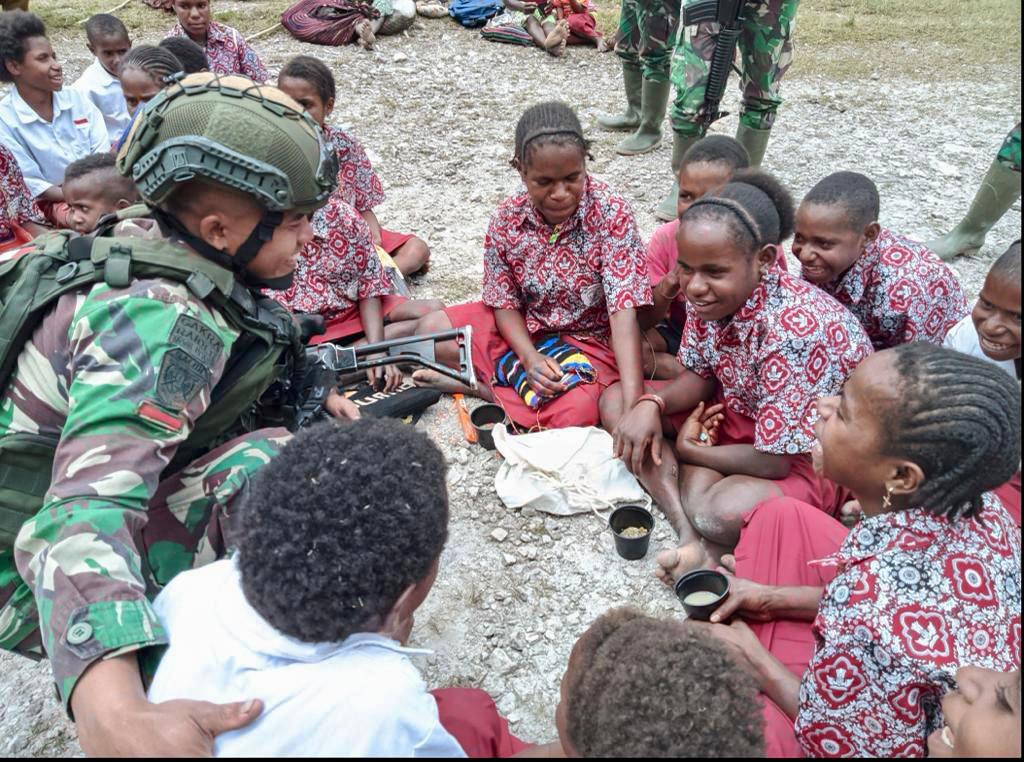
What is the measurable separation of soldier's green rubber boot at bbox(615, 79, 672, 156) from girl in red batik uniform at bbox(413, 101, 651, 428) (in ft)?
9.48

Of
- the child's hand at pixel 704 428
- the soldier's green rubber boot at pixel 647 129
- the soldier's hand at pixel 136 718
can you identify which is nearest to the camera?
the soldier's hand at pixel 136 718

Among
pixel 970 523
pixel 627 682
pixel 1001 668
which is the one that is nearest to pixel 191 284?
pixel 627 682

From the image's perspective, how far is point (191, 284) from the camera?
1.76 meters

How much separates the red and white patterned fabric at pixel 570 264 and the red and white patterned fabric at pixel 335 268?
0.67 meters

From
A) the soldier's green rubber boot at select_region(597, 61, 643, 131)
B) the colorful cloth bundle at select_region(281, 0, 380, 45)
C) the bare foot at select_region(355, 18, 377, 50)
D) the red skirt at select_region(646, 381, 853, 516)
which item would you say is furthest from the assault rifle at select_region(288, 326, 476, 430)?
the colorful cloth bundle at select_region(281, 0, 380, 45)

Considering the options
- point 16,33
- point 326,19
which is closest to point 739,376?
point 16,33

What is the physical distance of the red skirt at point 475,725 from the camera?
68.4 inches

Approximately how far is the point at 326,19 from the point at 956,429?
882cm

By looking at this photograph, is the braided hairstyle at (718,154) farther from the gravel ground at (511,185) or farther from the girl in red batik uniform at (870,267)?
the gravel ground at (511,185)

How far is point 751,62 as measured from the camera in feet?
14.5

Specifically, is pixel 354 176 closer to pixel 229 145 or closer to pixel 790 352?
pixel 229 145

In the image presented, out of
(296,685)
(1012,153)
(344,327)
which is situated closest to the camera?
(296,685)

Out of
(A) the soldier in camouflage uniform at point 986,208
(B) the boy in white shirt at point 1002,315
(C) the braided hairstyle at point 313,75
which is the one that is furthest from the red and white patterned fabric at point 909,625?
(C) the braided hairstyle at point 313,75

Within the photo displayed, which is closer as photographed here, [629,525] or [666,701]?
[666,701]
